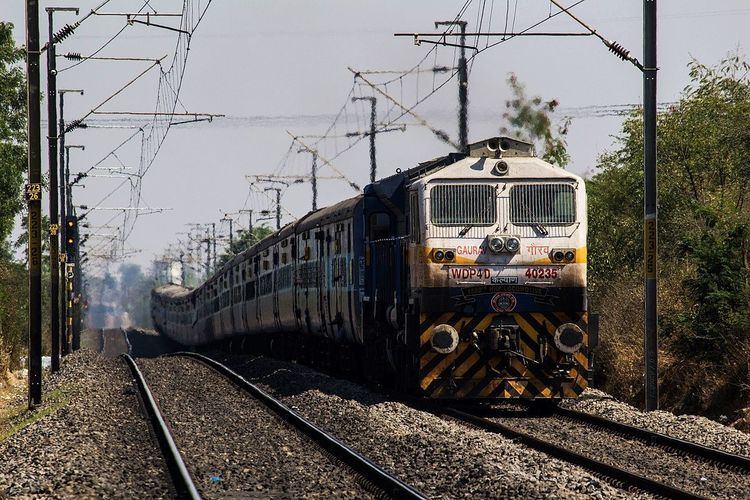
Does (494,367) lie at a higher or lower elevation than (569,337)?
lower

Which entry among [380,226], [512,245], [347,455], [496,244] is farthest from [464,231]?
[347,455]

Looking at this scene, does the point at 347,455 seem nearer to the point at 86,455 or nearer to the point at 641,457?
the point at 86,455

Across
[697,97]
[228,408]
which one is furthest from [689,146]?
[228,408]

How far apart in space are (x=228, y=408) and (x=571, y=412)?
18.1ft

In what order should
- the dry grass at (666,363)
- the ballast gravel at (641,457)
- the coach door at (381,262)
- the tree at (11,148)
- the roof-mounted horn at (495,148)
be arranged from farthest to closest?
the tree at (11,148) < the coach door at (381,262) < the dry grass at (666,363) < the roof-mounted horn at (495,148) < the ballast gravel at (641,457)

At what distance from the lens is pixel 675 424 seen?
584 inches

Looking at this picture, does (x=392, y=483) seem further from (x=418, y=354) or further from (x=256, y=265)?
(x=256, y=265)

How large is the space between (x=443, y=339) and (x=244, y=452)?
3741mm

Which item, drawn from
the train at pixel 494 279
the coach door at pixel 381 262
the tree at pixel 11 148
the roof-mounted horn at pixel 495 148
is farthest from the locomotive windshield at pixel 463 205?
the tree at pixel 11 148

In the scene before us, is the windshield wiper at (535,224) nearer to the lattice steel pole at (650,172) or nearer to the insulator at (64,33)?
the lattice steel pole at (650,172)

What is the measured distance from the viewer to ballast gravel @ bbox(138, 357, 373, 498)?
1087cm

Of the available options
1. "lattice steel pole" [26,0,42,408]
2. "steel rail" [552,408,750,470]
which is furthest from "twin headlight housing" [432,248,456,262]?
"lattice steel pole" [26,0,42,408]

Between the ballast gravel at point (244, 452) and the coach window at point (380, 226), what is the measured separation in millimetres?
3299

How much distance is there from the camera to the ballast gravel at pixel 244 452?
35.7ft
